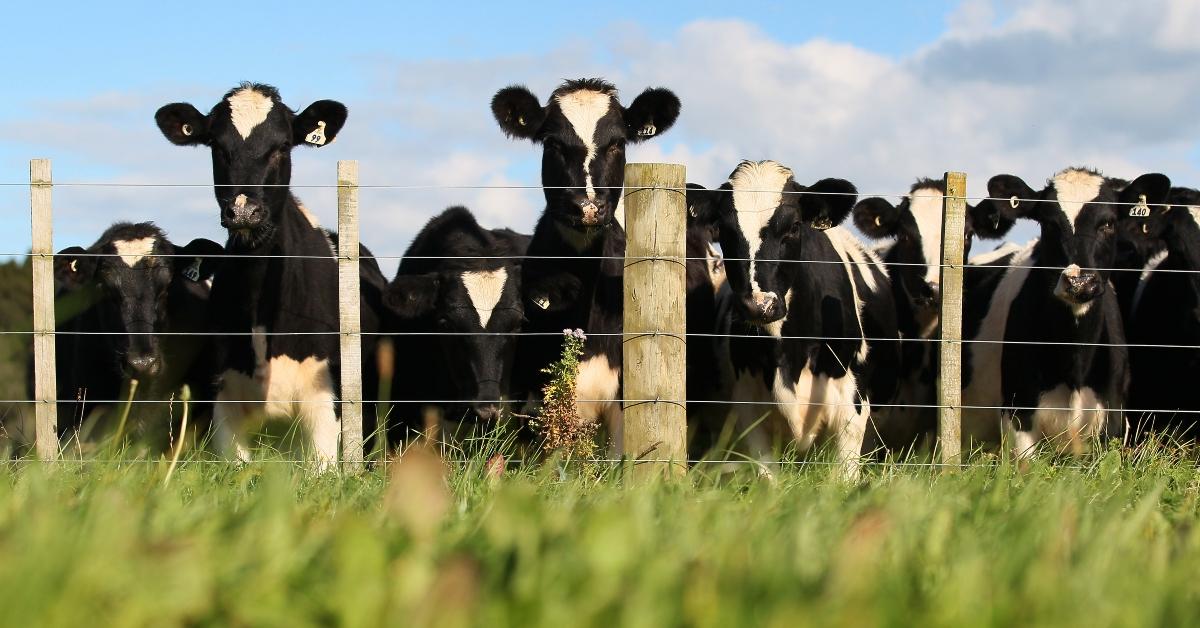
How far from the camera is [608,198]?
26.2ft

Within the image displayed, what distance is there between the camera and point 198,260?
8.66 metres

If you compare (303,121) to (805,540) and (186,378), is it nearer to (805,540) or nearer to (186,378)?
(186,378)

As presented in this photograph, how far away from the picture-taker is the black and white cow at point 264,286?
796 cm

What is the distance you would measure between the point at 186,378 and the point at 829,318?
4.29 m

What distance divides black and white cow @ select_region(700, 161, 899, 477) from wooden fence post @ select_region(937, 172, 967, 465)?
63cm

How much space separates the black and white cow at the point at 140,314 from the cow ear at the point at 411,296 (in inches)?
44.9

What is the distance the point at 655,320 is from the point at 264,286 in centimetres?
312

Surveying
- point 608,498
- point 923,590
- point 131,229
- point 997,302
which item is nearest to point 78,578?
point 923,590

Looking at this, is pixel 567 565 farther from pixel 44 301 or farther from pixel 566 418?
pixel 44 301

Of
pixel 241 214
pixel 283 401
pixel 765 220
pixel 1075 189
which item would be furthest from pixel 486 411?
pixel 1075 189

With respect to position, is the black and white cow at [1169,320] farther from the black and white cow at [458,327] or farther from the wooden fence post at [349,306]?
the wooden fence post at [349,306]

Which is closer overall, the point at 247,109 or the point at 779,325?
the point at 779,325

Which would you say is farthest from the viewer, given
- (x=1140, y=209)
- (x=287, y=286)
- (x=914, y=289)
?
(x=914, y=289)

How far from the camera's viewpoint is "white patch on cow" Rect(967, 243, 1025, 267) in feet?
35.5
